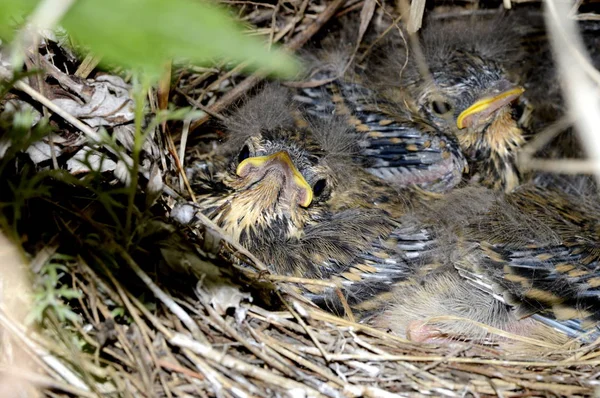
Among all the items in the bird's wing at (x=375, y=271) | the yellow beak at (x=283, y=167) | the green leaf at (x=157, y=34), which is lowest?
the bird's wing at (x=375, y=271)

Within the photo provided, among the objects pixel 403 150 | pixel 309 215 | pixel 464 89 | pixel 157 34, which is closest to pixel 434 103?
pixel 464 89

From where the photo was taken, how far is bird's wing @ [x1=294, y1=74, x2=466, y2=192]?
236 centimetres

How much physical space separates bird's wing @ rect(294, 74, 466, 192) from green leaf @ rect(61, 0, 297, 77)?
64.4 inches

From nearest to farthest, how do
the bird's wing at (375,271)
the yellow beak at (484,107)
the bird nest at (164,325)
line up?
the bird nest at (164,325)
the bird's wing at (375,271)
the yellow beak at (484,107)

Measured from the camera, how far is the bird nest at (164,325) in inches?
52.2

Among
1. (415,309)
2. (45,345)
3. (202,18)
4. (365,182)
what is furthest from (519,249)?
(202,18)

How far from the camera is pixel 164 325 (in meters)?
1.42

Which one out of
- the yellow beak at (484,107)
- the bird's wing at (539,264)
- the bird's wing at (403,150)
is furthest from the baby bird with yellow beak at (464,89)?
the bird's wing at (539,264)

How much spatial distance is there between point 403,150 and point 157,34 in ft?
5.65

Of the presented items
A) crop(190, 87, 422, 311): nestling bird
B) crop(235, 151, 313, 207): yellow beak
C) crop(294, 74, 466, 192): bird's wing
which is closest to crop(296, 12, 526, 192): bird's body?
crop(294, 74, 466, 192): bird's wing

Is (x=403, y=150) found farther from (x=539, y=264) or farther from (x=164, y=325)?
(x=164, y=325)

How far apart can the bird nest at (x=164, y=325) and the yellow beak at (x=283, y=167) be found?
1.00 ft

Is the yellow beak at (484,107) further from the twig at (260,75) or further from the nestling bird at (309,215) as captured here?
the twig at (260,75)

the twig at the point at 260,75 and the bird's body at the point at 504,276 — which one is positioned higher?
the twig at the point at 260,75
